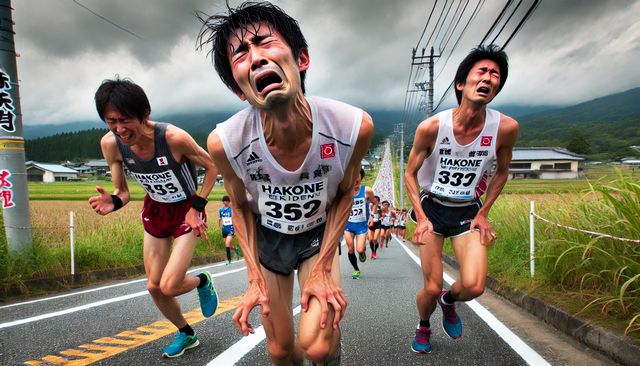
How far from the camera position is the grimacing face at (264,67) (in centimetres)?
181

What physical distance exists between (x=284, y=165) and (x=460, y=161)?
75.2 inches

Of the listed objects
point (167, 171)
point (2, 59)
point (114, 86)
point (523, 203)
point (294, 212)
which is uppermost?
point (2, 59)

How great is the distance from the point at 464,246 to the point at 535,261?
10.7ft

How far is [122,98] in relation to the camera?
11.1 ft

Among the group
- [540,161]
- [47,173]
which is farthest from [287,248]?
[47,173]

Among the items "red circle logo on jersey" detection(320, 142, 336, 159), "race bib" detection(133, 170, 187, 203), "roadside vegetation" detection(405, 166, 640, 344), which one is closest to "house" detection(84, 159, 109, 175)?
"race bib" detection(133, 170, 187, 203)

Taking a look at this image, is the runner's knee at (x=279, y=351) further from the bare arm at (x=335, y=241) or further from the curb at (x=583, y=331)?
the curb at (x=583, y=331)

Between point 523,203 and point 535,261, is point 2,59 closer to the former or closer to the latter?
point 535,261

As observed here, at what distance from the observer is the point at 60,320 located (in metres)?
4.54

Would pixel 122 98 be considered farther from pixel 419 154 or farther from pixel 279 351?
pixel 419 154

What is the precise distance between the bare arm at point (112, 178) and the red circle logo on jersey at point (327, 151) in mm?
2348

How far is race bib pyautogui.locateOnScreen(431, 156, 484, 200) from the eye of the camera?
353cm

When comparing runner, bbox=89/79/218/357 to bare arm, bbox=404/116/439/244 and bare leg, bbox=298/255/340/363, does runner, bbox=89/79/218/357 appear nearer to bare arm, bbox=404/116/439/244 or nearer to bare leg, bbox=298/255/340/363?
bare leg, bbox=298/255/340/363

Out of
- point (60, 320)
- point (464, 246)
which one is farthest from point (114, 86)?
point (464, 246)
